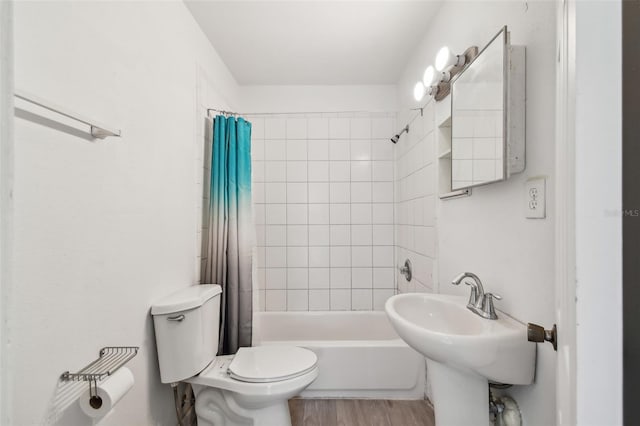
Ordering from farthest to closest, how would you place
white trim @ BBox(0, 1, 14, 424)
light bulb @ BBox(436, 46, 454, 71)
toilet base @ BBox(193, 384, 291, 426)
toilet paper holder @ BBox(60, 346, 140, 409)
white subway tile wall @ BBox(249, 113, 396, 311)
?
white subway tile wall @ BBox(249, 113, 396, 311)
light bulb @ BBox(436, 46, 454, 71)
toilet base @ BBox(193, 384, 291, 426)
toilet paper holder @ BBox(60, 346, 140, 409)
white trim @ BBox(0, 1, 14, 424)

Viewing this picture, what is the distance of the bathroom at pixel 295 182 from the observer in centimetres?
47

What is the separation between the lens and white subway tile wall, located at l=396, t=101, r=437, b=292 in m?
1.88

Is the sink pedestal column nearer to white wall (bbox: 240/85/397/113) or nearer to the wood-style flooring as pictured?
the wood-style flooring

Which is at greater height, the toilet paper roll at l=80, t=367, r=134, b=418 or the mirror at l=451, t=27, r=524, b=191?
the mirror at l=451, t=27, r=524, b=191

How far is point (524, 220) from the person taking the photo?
103cm

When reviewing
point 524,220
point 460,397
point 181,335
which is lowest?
point 460,397

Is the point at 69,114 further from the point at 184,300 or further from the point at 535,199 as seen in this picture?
the point at 535,199

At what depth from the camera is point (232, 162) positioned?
1966 mm

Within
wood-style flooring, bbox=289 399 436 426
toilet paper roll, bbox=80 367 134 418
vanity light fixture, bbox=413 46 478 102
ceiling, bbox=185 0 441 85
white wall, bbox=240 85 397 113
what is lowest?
wood-style flooring, bbox=289 399 436 426

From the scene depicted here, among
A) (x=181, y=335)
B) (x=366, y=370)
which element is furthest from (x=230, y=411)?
(x=366, y=370)

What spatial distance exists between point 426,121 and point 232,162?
1280 millimetres

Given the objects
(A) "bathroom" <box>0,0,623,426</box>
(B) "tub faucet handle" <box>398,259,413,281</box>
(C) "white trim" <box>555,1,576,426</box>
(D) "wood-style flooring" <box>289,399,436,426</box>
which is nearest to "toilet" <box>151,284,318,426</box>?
(A) "bathroom" <box>0,0,623,426</box>

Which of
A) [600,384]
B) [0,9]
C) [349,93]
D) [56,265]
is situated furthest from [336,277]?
[0,9]

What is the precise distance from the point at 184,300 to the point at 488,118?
59.7 inches
